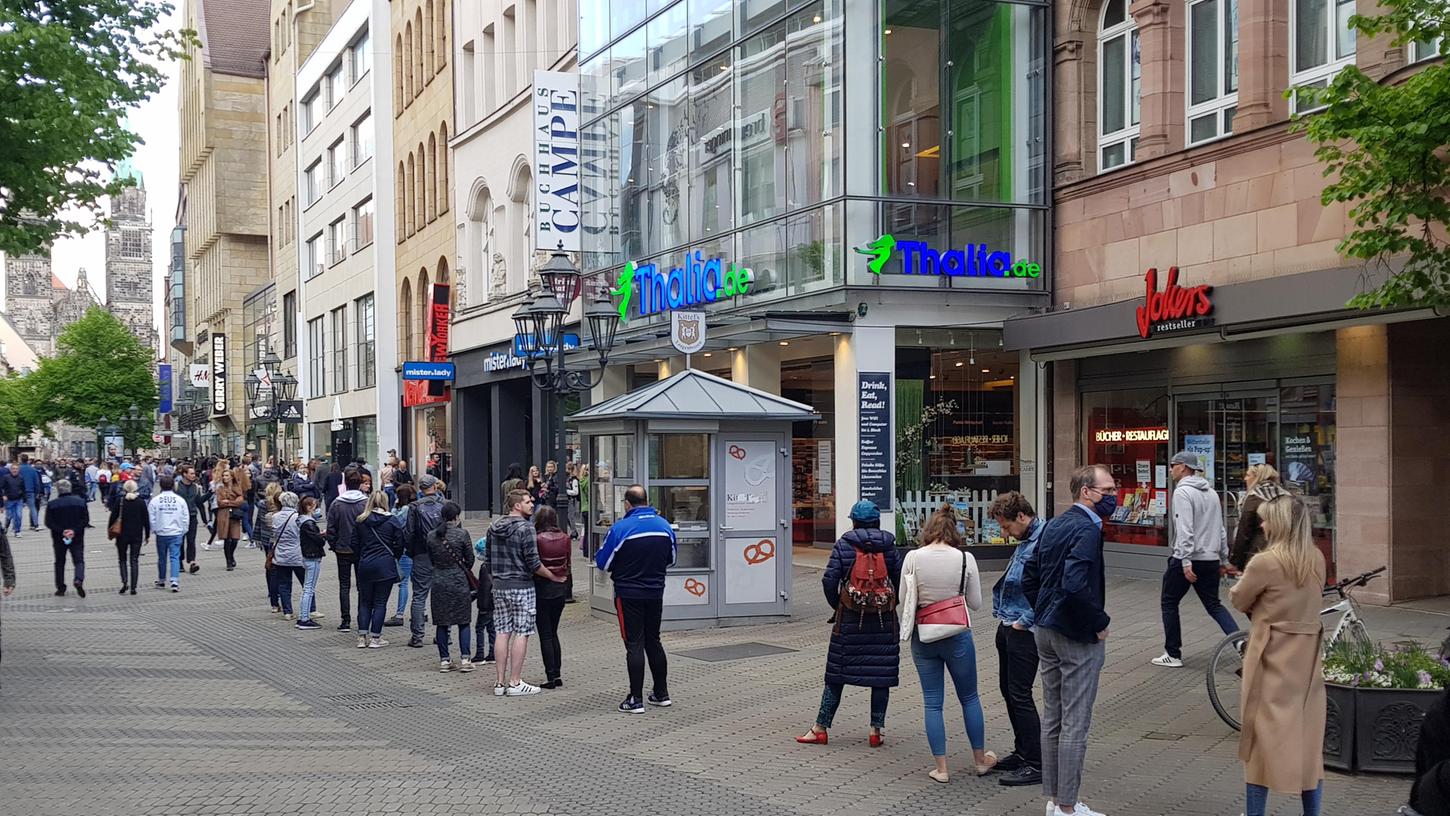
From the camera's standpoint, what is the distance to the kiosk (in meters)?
14.9

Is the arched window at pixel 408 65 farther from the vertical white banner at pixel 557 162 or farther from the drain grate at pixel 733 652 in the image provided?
the drain grate at pixel 733 652

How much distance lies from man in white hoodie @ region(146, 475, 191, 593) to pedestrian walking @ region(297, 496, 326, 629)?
4.51 meters

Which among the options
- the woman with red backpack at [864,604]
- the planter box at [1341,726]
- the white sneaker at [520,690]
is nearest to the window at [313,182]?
the white sneaker at [520,690]

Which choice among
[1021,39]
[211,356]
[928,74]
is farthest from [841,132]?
[211,356]

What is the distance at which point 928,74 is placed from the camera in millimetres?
20422

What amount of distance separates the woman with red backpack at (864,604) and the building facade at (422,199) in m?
31.9

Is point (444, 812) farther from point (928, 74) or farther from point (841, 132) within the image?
point (928, 74)

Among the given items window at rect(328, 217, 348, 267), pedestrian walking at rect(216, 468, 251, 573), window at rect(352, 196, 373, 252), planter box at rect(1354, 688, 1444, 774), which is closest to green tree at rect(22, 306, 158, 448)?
window at rect(328, 217, 348, 267)

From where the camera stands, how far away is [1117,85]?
19.2m

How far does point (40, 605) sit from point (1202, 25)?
58.3 feet

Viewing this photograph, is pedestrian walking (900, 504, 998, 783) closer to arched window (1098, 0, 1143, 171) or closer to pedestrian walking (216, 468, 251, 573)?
arched window (1098, 0, 1143, 171)

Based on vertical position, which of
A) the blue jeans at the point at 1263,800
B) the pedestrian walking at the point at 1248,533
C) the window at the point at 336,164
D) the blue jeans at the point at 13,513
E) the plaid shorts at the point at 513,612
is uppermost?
the window at the point at 336,164

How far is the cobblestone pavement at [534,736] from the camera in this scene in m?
7.94

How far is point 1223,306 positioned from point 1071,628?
992cm
